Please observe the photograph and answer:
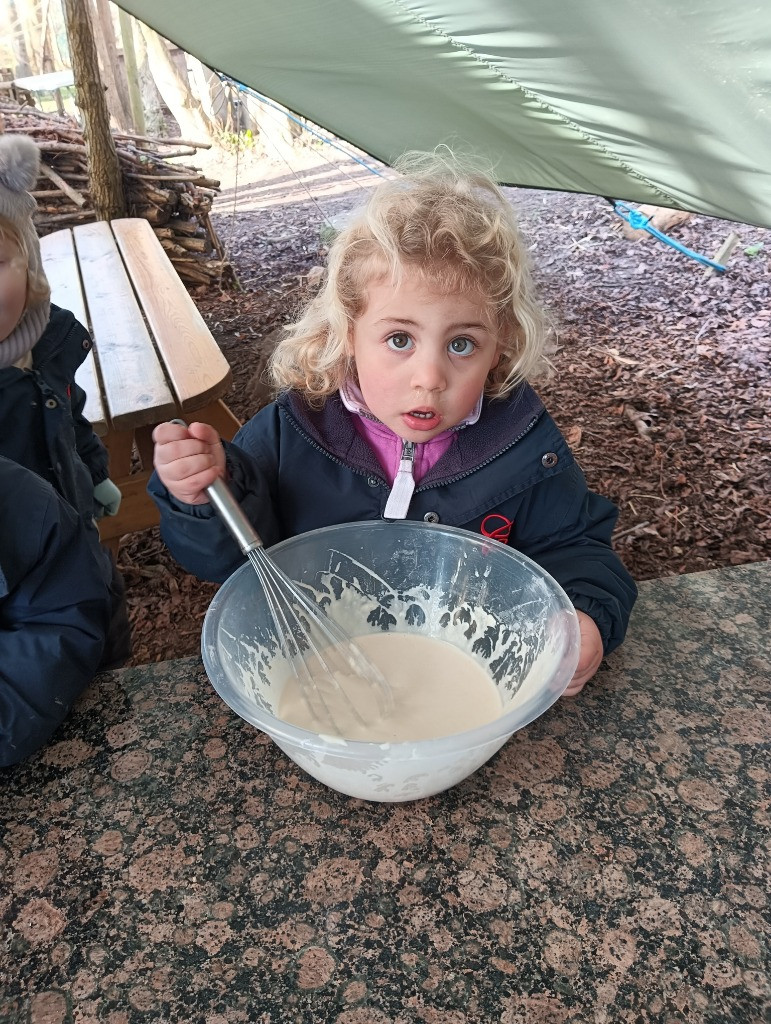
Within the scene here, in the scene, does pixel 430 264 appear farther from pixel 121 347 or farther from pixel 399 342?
pixel 121 347

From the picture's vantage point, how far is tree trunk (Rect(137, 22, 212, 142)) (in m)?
6.64

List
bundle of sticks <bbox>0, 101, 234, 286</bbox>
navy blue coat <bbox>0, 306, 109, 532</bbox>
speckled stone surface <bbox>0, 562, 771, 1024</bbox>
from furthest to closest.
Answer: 1. bundle of sticks <bbox>0, 101, 234, 286</bbox>
2. navy blue coat <bbox>0, 306, 109, 532</bbox>
3. speckled stone surface <bbox>0, 562, 771, 1024</bbox>

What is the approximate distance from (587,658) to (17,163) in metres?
1.03

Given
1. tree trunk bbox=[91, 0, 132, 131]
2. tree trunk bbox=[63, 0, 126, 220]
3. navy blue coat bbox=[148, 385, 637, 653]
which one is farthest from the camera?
tree trunk bbox=[91, 0, 132, 131]

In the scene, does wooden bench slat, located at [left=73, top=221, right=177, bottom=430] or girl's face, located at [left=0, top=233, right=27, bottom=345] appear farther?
wooden bench slat, located at [left=73, top=221, right=177, bottom=430]

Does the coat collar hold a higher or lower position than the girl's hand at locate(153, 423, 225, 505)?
lower

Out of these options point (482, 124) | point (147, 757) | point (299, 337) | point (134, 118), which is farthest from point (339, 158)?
point (147, 757)

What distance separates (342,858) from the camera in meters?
0.67

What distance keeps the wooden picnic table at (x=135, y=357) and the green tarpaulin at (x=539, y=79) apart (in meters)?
0.75

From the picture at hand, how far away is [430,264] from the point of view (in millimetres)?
926

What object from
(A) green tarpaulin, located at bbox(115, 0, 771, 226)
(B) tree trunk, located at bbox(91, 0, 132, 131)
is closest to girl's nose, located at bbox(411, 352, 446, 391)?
(A) green tarpaulin, located at bbox(115, 0, 771, 226)

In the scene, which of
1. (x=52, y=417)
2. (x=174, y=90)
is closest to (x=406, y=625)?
(x=52, y=417)

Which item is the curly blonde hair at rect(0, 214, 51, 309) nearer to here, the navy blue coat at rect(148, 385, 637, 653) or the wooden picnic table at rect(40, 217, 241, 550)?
the navy blue coat at rect(148, 385, 637, 653)

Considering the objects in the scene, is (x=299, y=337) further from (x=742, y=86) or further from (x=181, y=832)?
(x=742, y=86)
